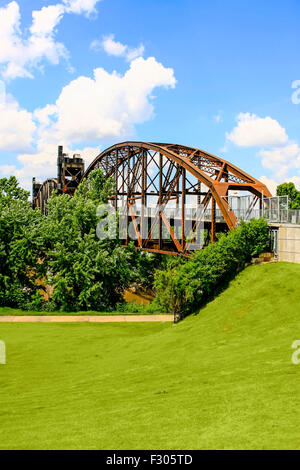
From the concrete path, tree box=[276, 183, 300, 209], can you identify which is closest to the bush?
the concrete path

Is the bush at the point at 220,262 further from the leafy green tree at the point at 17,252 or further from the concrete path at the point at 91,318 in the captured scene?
the leafy green tree at the point at 17,252

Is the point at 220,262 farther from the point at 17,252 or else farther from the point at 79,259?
the point at 17,252

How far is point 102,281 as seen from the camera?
36.7 meters

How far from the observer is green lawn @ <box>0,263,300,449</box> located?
27.7ft

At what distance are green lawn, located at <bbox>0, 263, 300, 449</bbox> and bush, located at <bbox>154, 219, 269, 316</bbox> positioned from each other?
4.39 ft

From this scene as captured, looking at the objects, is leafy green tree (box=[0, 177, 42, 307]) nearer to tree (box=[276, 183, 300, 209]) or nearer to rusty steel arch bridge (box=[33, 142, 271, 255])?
rusty steel arch bridge (box=[33, 142, 271, 255])

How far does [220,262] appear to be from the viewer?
89.5 ft

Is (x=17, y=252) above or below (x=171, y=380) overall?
above

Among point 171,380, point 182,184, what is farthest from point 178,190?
point 171,380

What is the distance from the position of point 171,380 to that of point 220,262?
14884mm

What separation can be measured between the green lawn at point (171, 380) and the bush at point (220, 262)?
134cm

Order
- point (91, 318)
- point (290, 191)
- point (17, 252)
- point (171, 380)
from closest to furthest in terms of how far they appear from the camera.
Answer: point (171, 380) < point (91, 318) < point (17, 252) < point (290, 191)

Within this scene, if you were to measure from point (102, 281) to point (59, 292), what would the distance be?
434cm

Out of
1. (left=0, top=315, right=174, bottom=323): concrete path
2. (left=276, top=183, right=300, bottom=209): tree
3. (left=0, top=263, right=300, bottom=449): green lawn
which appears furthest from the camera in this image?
(left=276, top=183, right=300, bottom=209): tree
